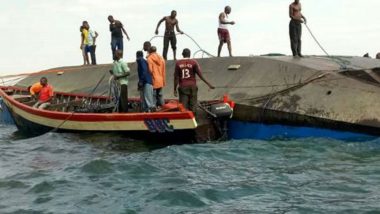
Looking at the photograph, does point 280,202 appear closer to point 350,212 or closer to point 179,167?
point 350,212

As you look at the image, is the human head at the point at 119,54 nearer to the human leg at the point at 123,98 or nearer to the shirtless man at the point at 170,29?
the human leg at the point at 123,98

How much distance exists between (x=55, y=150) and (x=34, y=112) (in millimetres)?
3283

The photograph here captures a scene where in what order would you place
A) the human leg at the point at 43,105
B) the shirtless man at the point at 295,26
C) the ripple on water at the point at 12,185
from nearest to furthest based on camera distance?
the ripple on water at the point at 12,185
the shirtless man at the point at 295,26
the human leg at the point at 43,105

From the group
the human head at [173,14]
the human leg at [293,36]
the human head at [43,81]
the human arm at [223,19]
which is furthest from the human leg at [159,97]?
the human head at [173,14]

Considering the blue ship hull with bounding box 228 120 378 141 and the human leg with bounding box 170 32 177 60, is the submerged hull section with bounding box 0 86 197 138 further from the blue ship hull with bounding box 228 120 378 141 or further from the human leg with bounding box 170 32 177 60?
the human leg with bounding box 170 32 177 60

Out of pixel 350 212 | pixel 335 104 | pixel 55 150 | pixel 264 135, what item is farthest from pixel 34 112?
pixel 350 212

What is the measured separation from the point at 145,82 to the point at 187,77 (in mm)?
1220

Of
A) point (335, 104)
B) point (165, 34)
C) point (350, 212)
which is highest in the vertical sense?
point (165, 34)

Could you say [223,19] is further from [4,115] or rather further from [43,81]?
[4,115]

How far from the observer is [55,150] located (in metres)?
13.7

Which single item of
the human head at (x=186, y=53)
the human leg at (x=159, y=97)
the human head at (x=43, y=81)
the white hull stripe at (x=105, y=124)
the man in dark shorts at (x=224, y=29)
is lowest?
the white hull stripe at (x=105, y=124)

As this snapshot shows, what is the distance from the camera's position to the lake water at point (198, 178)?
27.1 ft

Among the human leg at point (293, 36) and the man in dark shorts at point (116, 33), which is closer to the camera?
the human leg at point (293, 36)

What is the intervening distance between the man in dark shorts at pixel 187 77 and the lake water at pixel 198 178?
4.44ft
